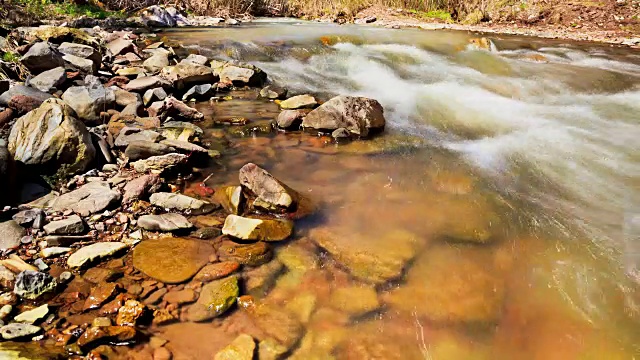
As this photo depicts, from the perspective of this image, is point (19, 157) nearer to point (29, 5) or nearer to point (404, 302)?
point (404, 302)

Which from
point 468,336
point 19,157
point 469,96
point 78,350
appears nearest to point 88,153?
point 19,157

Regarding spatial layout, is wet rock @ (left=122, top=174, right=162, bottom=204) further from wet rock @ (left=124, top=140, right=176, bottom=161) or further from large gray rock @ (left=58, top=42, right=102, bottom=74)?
large gray rock @ (left=58, top=42, right=102, bottom=74)

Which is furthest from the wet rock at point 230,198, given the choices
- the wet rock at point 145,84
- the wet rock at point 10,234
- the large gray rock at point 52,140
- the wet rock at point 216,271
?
the wet rock at point 145,84

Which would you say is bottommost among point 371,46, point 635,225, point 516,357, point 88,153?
point 516,357

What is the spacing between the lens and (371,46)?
11375 millimetres

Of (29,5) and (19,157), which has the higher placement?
(29,5)

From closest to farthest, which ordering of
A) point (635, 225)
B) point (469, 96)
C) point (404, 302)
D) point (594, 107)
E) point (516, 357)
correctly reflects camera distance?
point (516, 357)
point (404, 302)
point (635, 225)
point (594, 107)
point (469, 96)

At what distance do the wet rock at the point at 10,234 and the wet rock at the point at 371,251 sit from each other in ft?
7.83

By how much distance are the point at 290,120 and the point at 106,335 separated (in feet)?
13.0

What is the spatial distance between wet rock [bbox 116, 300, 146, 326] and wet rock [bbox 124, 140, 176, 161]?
2.27 metres

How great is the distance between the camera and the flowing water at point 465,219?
2703 mm

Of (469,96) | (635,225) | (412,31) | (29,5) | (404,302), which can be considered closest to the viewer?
(404,302)

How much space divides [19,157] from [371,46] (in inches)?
367

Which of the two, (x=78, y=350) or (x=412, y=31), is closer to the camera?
(x=78, y=350)
